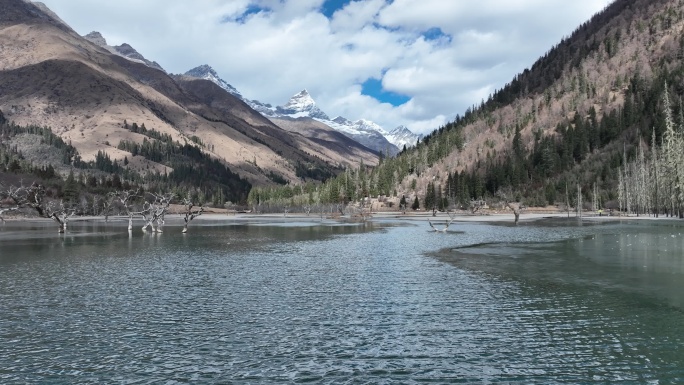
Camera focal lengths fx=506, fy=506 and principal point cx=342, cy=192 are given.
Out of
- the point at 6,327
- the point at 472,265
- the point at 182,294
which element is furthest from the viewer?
the point at 472,265

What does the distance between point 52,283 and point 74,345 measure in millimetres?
21490

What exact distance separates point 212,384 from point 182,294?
19.8 meters

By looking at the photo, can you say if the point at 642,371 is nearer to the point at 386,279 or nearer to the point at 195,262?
the point at 386,279

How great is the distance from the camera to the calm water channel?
2148cm

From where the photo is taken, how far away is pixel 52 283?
143 feet

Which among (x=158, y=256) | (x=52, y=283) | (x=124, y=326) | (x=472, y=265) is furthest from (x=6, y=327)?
(x=472, y=265)

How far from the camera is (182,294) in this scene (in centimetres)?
3844

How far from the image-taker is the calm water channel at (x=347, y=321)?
2148cm

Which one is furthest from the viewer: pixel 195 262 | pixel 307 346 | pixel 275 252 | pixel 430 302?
pixel 275 252

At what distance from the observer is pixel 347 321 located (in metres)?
29.7

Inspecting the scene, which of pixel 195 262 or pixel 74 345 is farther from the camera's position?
pixel 195 262

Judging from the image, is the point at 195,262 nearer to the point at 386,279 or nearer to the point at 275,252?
the point at 275,252

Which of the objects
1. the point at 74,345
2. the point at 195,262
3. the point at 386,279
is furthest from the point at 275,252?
the point at 74,345

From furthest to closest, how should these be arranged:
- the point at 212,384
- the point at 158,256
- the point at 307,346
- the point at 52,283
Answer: the point at 158,256
the point at 52,283
the point at 307,346
the point at 212,384
